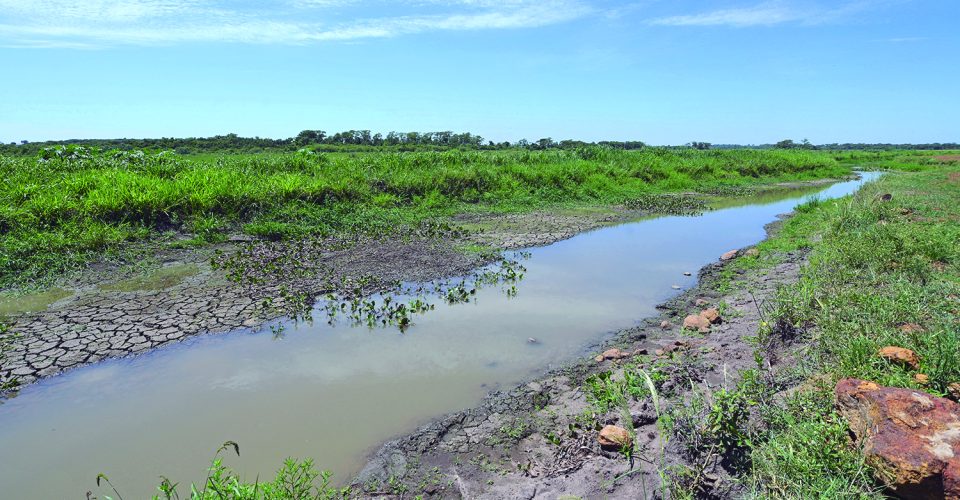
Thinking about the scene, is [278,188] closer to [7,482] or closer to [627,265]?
[627,265]

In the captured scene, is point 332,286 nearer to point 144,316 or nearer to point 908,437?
point 144,316

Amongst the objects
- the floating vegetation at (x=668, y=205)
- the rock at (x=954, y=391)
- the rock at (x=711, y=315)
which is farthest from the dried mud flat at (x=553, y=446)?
the floating vegetation at (x=668, y=205)

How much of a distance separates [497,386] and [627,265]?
16.3ft

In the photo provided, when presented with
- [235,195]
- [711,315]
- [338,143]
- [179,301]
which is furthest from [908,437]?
[338,143]

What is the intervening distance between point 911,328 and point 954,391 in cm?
98

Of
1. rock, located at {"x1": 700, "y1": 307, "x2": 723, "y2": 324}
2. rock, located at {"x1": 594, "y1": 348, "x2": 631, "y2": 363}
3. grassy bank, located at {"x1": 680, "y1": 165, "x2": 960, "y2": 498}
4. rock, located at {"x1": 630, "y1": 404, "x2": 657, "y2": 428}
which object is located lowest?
rock, located at {"x1": 594, "y1": 348, "x2": 631, "y2": 363}

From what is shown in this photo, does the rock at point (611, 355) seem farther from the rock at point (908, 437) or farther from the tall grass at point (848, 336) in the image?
the rock at point (908, 437)

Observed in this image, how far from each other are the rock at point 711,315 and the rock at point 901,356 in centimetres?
205

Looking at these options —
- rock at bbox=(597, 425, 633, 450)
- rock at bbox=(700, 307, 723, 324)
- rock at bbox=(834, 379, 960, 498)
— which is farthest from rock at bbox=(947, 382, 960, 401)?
rock at bbox=(700, 307, 723, 324)

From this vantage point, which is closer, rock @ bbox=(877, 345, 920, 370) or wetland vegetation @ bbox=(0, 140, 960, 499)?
wetland vegetation @ bbox=(0, 140, 960, 499)

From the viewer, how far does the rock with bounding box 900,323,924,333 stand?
368cm

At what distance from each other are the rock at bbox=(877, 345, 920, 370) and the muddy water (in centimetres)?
253

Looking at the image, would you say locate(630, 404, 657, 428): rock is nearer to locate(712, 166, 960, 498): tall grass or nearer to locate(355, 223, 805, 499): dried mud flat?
locate(355, 223, 805, 499): dried mud flat

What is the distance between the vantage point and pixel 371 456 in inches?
136
